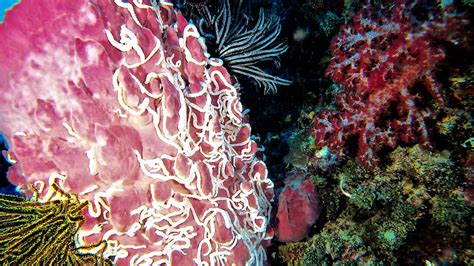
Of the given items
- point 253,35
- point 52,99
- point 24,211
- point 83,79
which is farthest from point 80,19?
point 253,35

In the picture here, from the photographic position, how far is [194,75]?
2484mm

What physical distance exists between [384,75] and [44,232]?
313 centimetres

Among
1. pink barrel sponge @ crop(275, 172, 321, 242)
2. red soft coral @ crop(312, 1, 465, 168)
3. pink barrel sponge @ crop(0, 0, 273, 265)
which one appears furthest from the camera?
pink barrel sponge @ crop(275, 172, 321, 242)

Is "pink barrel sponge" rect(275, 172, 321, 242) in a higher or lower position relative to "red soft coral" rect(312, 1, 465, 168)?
lower

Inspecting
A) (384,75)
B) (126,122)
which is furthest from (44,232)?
(384,75)

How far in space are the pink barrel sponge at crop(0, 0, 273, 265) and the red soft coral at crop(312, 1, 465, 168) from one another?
1.06 meters

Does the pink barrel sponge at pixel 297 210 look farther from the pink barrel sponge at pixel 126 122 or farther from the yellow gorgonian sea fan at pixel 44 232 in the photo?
the yellow gorgonian sea fan at pixel 44 232

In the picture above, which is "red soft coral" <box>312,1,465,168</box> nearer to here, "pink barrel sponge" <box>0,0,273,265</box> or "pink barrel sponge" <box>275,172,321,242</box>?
"pink barrel sponge" <box>275,172,321,242</box>

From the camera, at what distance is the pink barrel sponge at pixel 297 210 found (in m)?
2.99

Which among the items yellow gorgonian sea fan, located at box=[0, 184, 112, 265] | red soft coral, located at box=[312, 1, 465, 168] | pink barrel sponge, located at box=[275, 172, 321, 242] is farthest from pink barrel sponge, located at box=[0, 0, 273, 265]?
red soft coral, located at box=[312, 1, 465, 168]

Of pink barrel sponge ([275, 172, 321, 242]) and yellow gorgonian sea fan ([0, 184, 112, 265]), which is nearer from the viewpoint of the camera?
yellow gorgonian sea fan ([0, 184, 112, 265])

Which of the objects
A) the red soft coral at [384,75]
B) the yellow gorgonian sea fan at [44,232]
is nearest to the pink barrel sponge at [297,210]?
the red soft coral at [384,75]

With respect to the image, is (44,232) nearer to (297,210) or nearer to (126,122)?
(126,122)

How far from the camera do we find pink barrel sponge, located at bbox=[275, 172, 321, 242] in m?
2.99
